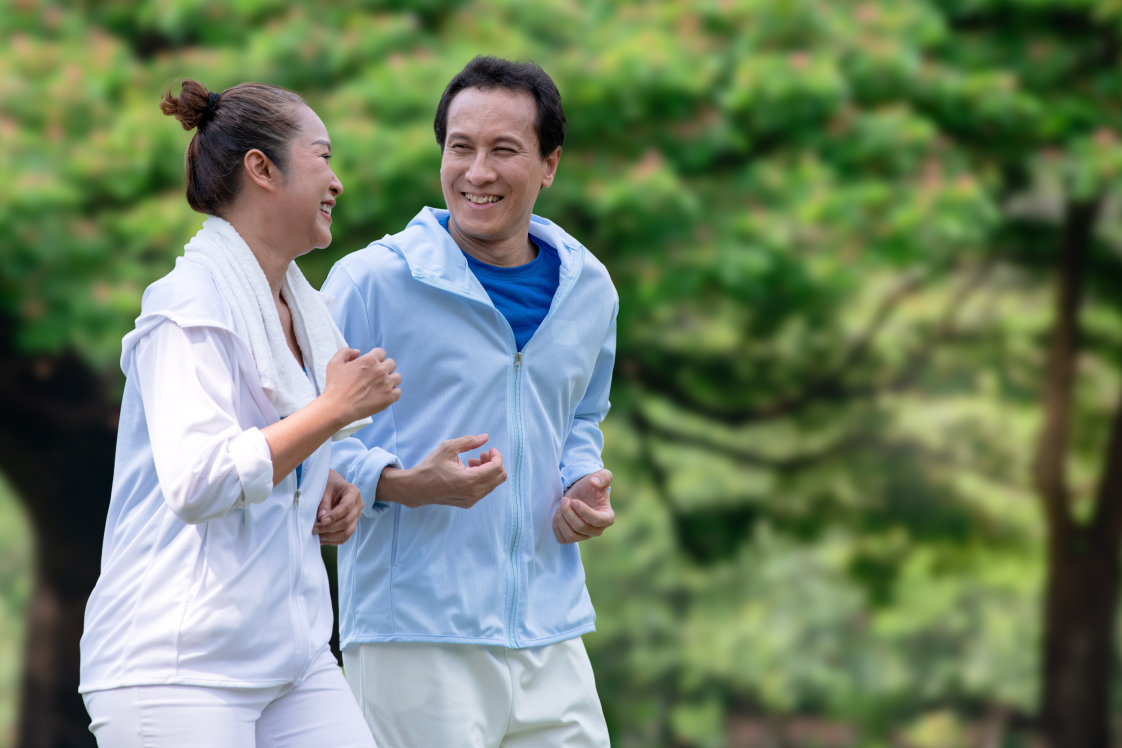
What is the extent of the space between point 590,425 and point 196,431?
37.3 inches

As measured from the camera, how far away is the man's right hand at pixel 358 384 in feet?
5.04

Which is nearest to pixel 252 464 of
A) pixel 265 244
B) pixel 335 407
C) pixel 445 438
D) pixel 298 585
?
pixel 335 407

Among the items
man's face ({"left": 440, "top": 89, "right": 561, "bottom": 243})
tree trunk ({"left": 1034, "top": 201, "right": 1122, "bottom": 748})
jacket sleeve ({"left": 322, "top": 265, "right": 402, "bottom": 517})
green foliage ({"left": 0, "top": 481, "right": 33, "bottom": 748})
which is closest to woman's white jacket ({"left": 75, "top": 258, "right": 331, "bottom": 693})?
jacket sleeve ({"left": 322, "top": 265, "right": 402, "bottom": 517})

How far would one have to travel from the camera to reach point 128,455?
1.56 meters

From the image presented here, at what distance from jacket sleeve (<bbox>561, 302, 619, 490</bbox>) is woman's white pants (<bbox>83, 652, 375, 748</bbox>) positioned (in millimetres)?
649

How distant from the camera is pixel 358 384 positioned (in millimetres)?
1549

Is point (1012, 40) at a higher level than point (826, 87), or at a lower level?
higher

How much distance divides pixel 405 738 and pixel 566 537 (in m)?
0.41

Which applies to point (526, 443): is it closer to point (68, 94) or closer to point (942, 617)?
point (68, 94)

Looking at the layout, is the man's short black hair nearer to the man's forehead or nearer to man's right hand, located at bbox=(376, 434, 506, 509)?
the man's forehead

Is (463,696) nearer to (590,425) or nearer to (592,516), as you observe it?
(592,516)

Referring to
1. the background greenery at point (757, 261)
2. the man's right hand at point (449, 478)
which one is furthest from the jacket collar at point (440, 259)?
the background greenery at point (757, 261)

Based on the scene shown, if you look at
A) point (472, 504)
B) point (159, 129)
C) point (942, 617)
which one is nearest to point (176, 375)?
point (472, 504)

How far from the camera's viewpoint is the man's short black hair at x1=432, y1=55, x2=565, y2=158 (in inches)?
81.4
